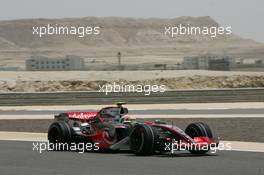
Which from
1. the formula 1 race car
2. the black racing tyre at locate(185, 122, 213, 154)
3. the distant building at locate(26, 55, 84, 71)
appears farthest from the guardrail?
the distant building at locate(26, 55, 84, 71)

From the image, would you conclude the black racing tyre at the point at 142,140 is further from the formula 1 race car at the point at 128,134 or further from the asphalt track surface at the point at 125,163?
the asphalt track surface at the point at 125,163

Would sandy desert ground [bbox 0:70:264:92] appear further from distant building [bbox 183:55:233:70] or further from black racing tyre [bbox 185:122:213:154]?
black racing tyre [bbox 185:122:213:154]

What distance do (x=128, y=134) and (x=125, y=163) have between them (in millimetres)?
2159

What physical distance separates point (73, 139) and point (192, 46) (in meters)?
173

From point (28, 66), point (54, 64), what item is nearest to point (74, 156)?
point (54, 64)

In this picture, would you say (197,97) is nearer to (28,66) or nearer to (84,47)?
(28,66)

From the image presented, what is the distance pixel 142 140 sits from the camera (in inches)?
630

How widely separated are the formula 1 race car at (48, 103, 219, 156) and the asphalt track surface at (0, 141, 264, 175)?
0.25 m

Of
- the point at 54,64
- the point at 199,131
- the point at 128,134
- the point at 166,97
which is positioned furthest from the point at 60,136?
the point at 54,64

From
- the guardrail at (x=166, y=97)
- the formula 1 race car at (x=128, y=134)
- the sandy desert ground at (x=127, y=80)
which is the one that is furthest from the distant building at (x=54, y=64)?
the formula 1 race car at (x=128, y=134)

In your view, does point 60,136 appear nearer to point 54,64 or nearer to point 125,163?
point 125,163

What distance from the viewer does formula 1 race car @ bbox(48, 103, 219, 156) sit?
1608 cm

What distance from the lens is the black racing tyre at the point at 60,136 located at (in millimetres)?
18172

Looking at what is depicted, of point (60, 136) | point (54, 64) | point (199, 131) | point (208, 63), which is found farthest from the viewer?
point (54, 64)
